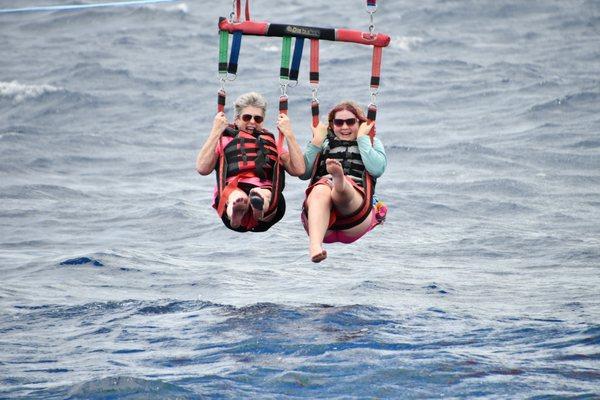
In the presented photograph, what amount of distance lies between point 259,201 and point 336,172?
75 centimetres

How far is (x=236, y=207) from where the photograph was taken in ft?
32.2

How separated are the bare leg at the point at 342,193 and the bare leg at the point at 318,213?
91mm

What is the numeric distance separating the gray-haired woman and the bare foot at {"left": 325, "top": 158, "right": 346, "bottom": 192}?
0.53 m

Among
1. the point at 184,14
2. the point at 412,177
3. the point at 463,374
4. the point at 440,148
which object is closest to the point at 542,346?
the point at 463,374

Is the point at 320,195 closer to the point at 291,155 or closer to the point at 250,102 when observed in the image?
the point at 291,155

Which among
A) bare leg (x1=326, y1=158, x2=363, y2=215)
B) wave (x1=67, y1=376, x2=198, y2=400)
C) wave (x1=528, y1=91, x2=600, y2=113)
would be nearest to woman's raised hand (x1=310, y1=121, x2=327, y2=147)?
bare leg (x1=326, y1=158, x2=363, y2=215)

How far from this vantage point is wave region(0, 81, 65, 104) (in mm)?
25719

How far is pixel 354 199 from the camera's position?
10188 mm

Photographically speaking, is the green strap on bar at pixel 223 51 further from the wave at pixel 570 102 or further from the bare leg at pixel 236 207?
the wave at pixel 570 102

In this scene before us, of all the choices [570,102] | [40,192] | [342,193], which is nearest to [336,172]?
[342,193]

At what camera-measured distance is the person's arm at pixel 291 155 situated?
999cm

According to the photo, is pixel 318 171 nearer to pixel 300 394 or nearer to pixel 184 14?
pixel 300 394

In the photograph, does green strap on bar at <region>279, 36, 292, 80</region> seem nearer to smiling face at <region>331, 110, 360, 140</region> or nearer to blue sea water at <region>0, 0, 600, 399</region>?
smiling face at <region>331, 110, 360, 140</region>

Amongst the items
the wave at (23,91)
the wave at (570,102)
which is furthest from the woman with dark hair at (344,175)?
the wave at (23,91)
